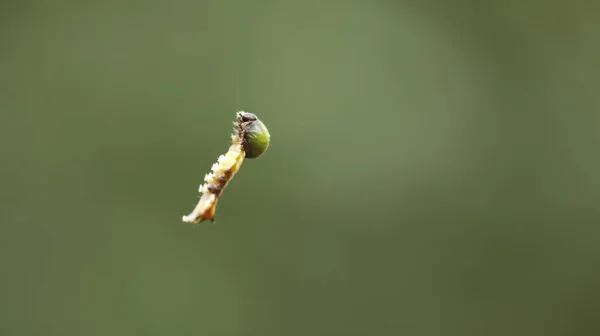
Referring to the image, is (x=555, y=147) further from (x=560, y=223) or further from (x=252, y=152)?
(x=252, y=152)

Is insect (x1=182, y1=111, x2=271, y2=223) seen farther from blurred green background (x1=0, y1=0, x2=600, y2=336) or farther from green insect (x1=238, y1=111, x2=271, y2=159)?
blurred green background (x1=0, y1=0, x2=600, y2=336)

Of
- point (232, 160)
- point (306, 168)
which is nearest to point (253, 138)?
point (232, 160)

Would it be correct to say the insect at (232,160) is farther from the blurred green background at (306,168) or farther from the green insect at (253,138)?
the blurred green background at (306,168)

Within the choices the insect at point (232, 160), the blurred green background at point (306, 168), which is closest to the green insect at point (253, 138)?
the insect at point (232, 160)

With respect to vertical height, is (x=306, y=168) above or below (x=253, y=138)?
above

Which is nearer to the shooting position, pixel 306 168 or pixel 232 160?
→ pixel 232 160

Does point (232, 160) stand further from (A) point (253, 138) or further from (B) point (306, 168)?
(B) point (306, 168)

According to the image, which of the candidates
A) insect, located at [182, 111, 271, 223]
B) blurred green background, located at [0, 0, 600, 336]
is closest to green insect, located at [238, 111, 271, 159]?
insect, located at [182, 111, 271, 223]
